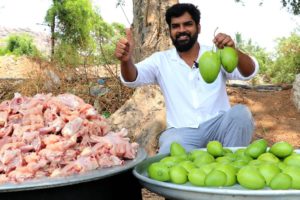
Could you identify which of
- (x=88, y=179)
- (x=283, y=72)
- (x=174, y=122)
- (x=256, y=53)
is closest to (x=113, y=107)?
(x=174, y=122)

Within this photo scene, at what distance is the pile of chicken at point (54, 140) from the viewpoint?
7.05 ft

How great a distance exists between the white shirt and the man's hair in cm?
34

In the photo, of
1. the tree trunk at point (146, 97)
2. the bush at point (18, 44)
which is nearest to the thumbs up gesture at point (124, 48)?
the tree trunk at point (146, 97)

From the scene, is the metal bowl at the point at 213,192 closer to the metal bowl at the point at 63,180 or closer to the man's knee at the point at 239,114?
the metal bowl at the point at 63,180

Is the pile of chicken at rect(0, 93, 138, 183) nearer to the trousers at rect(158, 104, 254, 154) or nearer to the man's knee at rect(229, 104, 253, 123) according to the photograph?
the trousers at rect(158, 104, 254, 154)

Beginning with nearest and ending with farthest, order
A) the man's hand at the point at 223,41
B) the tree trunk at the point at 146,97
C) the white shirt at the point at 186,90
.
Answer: the man's hand at the point at 223,41
the white shirt at the point at 186,90
the tree trunk at the point at 146,97

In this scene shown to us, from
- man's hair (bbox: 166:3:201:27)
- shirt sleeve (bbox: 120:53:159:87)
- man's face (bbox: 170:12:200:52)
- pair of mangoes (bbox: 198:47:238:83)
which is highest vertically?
man's hair (bbox: 166:3:201:27)

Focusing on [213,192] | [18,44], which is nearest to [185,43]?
[213,192]

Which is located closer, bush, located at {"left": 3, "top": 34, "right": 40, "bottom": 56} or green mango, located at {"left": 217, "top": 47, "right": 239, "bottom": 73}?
green mango, located at {"left": 217, "top": 47, "right": 239, "bottom": 73}

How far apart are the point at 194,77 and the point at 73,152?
148 cm

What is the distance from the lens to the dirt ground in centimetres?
629

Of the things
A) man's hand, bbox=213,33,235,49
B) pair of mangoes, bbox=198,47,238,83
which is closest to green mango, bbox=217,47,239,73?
pair of mangoes, bbox=198,47,238,83

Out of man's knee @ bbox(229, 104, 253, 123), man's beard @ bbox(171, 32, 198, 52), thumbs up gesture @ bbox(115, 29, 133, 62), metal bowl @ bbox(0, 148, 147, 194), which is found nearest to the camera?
metal bowl @ bbox(0, 148, 147, 194)

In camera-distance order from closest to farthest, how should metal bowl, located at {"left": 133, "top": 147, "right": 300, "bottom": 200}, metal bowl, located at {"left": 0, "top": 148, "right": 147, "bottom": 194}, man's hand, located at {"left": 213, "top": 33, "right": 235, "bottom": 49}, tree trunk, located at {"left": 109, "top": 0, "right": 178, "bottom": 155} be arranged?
metal bowl, located at {"left": 133, "top": 147, "right": 300, "bottom": 200} < metal bowl, located at {"left": 0, "top": 148, "right": 147, "bottom": 194} < man's hand, located at {"left": 213, "top": 33, "right": 235, "bottom": 49} < tree trunk, located at {"left": 109, "top": 0, "right": 178, "bottom": 155}
